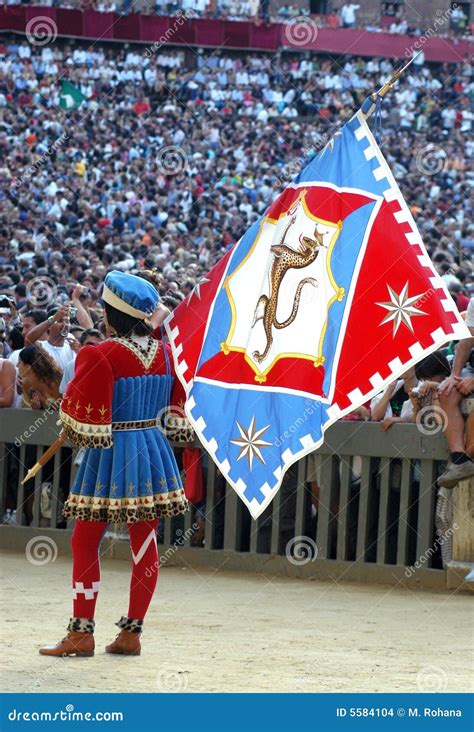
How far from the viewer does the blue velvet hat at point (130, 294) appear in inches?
235

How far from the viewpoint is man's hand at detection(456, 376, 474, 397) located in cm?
750

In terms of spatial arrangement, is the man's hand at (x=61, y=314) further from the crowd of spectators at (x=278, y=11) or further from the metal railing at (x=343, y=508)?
the crowd of spectators at (x=278, y=11)

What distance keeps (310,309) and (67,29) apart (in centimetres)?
Result: 3555

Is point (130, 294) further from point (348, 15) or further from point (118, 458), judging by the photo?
point (348, 15)

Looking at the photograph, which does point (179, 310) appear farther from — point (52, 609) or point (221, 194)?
point (221, 194)

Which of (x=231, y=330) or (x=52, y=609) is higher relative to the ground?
(x=231, y=330)

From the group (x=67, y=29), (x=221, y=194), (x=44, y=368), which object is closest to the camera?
(x=44, y=368)

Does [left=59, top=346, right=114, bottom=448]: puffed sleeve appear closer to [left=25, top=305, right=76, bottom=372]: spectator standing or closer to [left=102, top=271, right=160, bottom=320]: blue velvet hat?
[left=102, top=271, right=160, bottom=320]: blue velvet hat

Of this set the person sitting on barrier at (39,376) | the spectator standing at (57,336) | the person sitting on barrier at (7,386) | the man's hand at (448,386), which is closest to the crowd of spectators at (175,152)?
the spectator standing at (57,336)

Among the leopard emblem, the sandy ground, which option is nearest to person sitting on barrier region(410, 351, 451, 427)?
the sandy ground

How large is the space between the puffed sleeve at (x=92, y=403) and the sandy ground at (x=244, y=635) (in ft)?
2.96

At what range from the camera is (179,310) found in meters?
6.66

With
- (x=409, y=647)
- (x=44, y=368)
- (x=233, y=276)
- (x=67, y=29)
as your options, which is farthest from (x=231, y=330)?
(x=67, y=29)

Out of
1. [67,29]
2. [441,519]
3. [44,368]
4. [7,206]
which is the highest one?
[67,29]
